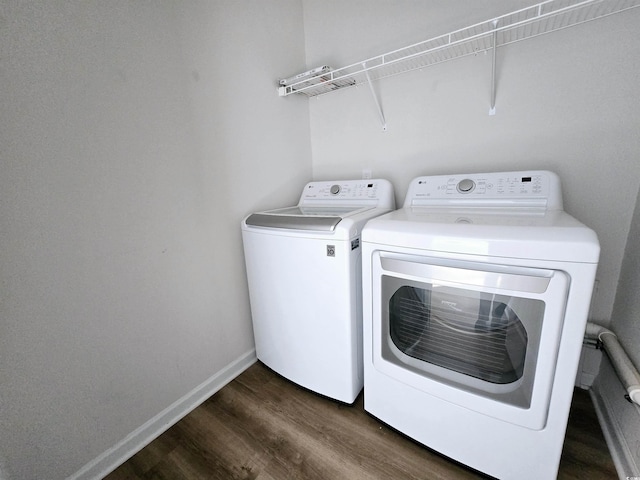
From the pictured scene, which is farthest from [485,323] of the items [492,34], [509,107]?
[492,34]

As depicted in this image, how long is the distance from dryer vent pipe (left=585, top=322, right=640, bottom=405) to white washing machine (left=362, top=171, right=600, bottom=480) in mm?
349

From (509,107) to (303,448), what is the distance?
1.87 meters

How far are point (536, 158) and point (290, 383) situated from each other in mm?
1757

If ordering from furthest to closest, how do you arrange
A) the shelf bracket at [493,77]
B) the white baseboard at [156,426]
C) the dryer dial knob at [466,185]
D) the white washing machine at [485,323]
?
1. the dryer dial knob at [466,185]
2. the shelf bracket at [493,77]
3. the white baseboard at [156,426]
4. the white washing machine at [485,323]

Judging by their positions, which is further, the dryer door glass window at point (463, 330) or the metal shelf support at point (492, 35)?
the metal shelf support at point (492, 35)

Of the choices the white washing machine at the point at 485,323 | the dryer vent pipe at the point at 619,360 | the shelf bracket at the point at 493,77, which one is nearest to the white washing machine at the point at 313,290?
the white washing machine at the point at 485,323

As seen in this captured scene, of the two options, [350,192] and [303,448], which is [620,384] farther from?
[350,192]

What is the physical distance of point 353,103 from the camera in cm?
176

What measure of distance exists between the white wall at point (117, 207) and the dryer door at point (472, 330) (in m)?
0.94

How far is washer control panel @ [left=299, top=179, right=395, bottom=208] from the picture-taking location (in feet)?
5.16

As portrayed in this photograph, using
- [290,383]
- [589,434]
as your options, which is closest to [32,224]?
[290,383]

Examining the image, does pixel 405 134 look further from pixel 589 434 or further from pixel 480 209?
pixel 589 434

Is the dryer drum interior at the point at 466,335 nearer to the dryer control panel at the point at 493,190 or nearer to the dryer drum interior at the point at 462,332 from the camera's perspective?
the dryer drum interior at the point at 462,332

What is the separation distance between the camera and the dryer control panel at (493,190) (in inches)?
45.1
